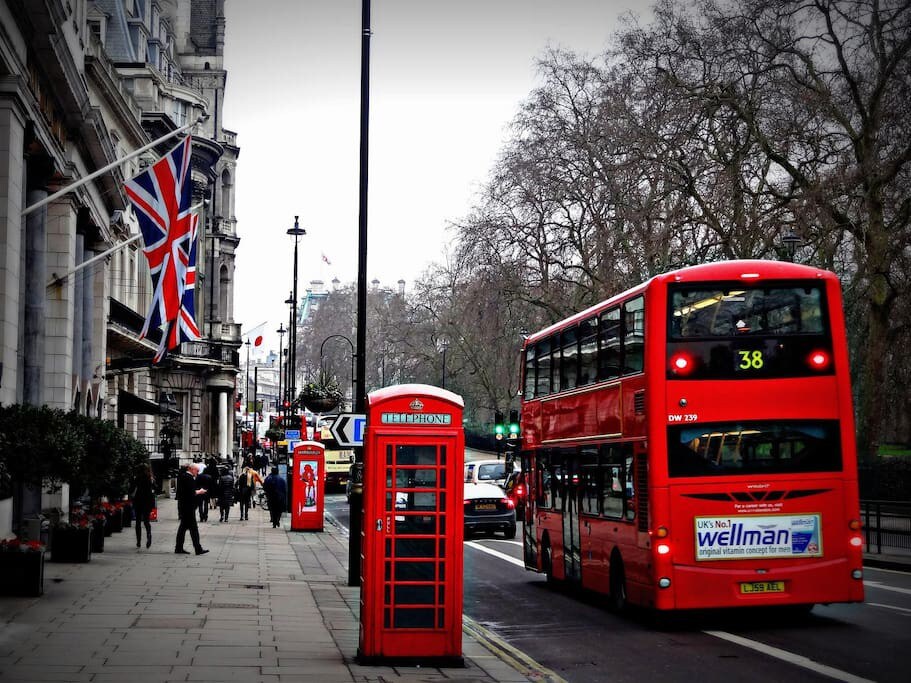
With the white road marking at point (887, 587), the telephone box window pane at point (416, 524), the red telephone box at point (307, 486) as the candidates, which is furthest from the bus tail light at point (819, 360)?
the red telephone box at point (307, 486)

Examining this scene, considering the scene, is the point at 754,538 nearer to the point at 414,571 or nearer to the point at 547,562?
the point at 414,571

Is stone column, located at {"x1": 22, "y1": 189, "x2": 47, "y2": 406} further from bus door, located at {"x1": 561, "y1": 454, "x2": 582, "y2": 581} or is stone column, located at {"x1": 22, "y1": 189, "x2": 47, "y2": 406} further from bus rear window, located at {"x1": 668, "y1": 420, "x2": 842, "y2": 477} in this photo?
bus rear window, located at {"x1": 668, "y1": 420, "x2": 842, "y2": 477}

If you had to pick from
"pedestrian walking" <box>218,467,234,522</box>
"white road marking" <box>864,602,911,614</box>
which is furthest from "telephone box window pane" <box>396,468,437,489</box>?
"pedestrian walking" <box>218,467,234,522</box>

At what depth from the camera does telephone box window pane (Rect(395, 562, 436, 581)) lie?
39.9 feet

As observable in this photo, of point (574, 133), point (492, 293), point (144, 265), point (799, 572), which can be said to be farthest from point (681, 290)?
point (144, 265)

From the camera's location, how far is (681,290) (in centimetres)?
1523

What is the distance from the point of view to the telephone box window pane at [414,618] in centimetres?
1210

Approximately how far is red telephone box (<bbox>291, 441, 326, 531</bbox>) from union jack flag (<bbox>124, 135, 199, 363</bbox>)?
10.8 metres

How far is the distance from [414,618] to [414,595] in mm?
217

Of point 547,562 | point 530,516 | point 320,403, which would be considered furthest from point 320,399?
point 547,562

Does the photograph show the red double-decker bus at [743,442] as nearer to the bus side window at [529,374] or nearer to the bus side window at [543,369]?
the bus side window at [543,369]

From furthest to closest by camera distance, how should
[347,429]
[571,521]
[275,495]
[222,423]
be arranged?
1. [222,423]
2. [275,495]
3. [347,429]
4. [571,521]

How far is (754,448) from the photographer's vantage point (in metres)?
15.0

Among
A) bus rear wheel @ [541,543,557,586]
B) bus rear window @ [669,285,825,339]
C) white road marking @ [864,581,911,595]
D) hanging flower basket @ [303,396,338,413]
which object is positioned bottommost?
white road marking @ [864,581,911,595]
